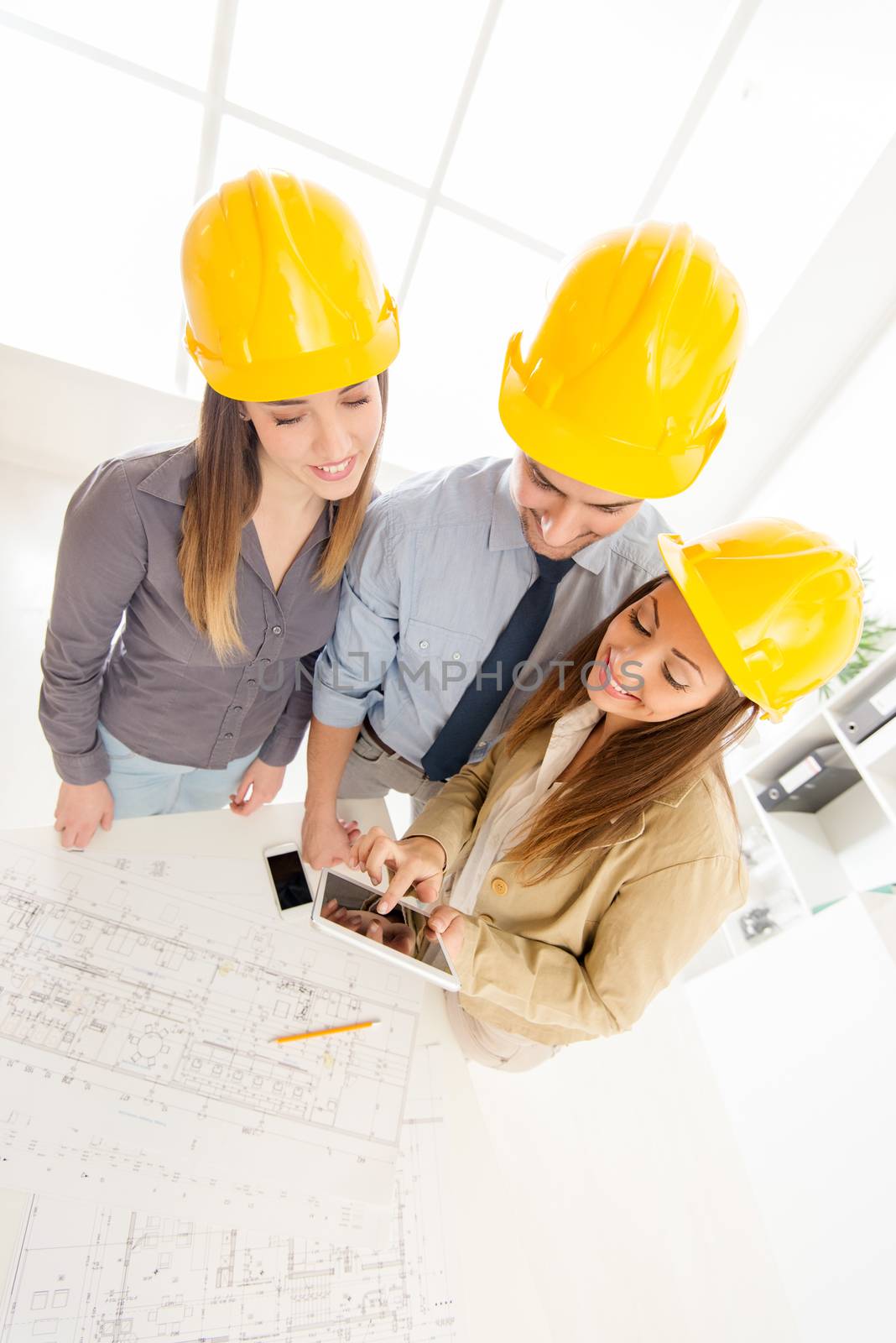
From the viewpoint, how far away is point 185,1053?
1059 millimetres

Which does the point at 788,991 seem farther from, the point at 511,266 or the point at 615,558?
the point at 511,266

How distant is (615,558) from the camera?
1.39m

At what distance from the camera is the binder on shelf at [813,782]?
259 centimetres

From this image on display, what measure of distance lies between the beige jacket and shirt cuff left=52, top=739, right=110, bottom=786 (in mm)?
840

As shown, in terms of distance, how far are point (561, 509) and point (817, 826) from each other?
7.49 feet

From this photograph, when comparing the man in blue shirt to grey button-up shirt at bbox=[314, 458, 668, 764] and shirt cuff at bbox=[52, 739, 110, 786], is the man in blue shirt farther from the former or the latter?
shirt cuff at bbox=[52, 739, 110, 786]

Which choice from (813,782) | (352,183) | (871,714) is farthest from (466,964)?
(352,183)

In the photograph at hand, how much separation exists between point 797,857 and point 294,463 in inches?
94.6

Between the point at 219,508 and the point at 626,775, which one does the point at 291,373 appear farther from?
the point at 626,775

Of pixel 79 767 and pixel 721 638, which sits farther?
pixel 79 767

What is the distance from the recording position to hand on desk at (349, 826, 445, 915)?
1268mm

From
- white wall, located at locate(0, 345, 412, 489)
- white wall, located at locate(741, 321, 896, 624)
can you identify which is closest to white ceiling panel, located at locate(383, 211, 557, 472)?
white wall, located at locate(0, 345, 412, 489)

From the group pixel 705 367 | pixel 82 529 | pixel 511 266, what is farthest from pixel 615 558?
pixel 511 266

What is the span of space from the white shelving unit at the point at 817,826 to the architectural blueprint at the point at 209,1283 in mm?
1766
